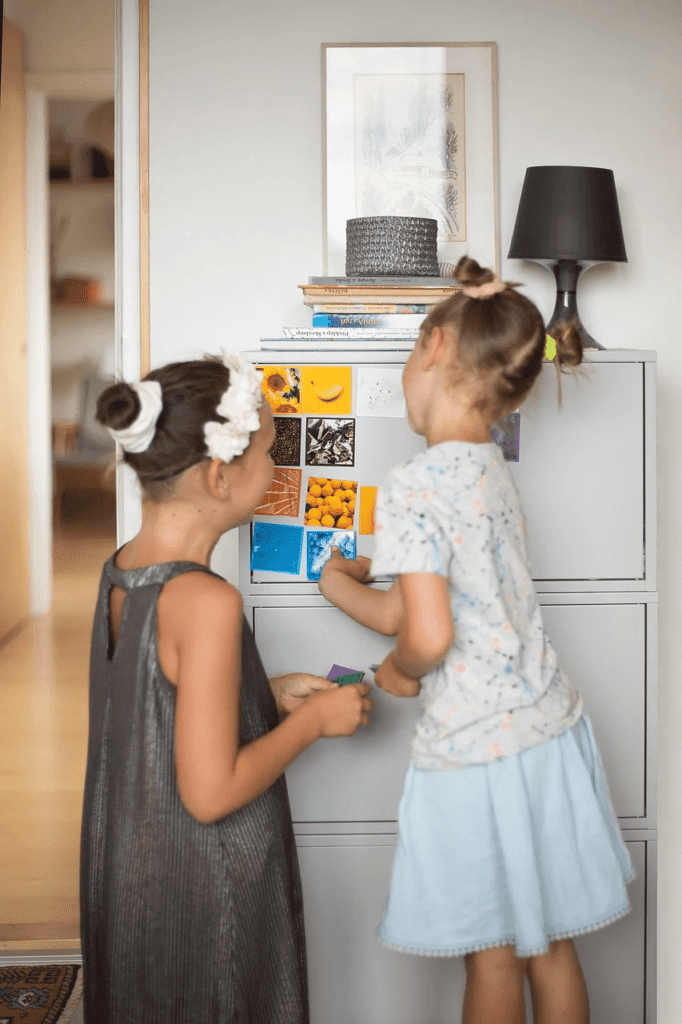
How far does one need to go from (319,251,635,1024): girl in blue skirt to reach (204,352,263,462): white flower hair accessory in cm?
20

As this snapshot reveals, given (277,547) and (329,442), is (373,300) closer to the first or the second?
(329,442)

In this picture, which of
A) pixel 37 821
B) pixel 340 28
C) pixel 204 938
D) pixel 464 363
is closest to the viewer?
pixel 204 938

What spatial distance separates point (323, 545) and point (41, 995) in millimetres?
1231

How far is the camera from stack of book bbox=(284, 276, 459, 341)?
6.28ft

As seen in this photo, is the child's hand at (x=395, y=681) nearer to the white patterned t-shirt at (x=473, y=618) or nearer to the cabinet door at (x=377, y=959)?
the white patterned t-shirt at (x=473, y=618)

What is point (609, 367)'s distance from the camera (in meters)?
1.79

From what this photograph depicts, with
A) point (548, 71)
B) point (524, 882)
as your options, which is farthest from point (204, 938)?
point (548, 71)

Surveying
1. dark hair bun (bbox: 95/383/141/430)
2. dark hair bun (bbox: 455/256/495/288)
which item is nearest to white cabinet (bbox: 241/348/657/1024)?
dark hair bun (bbox: 455/256/495/288)

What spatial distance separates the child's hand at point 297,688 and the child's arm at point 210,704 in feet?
1.11

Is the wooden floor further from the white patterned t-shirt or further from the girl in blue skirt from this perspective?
the white patterned t-shirt

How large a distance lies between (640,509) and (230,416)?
866mm

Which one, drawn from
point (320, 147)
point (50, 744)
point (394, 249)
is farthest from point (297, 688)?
point (50, 744)

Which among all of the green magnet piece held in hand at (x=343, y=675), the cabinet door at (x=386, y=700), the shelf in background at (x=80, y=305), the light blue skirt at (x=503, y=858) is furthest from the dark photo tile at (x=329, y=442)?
the shelf in background at (x=80, y=305)

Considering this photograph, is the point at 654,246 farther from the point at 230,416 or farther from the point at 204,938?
the point at 204,938
